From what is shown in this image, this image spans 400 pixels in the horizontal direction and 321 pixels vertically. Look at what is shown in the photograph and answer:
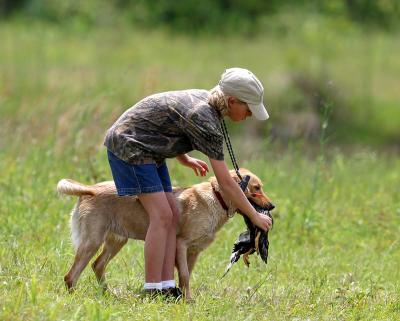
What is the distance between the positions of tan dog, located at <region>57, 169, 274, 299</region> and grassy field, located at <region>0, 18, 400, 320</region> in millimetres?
262

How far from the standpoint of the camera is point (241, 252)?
24.2 ft

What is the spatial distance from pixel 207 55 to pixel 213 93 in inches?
602

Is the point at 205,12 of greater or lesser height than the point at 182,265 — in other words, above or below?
below

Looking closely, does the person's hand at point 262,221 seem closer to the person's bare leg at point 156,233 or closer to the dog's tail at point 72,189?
the person's bare leg at point 156,233

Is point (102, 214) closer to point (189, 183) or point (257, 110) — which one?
point (257, 110)

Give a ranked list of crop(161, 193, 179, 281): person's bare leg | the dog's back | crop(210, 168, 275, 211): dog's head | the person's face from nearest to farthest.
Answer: the person's face
crop(161, 193, 179, 281): person's bare leg
the dog's back
crop(210, 168, 275, 211): dog's head

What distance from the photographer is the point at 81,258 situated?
7141 millimetres

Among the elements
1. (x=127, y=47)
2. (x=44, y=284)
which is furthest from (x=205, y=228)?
(x=127, y=47)

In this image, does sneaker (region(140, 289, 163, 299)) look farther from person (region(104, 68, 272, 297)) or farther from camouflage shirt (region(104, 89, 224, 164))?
camouflage shirt (region(104, 89, 224, 164))

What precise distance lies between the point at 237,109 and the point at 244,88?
22 centimetres

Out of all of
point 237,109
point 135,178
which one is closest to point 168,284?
point 135,178

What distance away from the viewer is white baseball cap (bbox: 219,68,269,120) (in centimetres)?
677

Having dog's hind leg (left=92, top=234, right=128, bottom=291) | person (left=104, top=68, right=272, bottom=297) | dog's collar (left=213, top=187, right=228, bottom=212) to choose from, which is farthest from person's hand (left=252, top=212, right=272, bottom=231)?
dog's hind leg (left=92, top=234, right=128, bottom=291)

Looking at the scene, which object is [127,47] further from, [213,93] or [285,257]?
[213,93]
